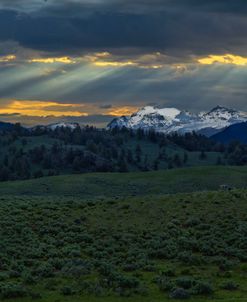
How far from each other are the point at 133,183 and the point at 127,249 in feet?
298

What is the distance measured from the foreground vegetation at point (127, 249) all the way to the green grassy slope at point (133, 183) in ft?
207

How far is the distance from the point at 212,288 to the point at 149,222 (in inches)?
823

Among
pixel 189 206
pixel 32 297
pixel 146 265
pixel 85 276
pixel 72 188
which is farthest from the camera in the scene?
pixel 72 188

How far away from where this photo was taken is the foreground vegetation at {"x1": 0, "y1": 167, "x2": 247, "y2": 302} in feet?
89.1

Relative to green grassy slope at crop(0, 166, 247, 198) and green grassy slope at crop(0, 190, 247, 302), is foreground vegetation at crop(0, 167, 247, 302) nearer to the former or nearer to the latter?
green grassy slope at crop(0, 190, 247, 302)

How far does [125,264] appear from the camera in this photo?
33.6m

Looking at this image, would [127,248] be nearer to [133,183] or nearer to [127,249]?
[127,249]

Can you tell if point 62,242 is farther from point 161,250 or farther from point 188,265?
point 188,265

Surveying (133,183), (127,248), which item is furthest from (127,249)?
(133,183)

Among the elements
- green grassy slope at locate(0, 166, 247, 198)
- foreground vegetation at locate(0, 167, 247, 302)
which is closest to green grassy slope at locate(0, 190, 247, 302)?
foreground vegetation at locate(0, 167, 247, 302)

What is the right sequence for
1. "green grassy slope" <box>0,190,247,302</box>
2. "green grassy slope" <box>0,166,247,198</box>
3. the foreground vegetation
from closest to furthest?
the foreground vegetation
"green grassy slope" <box>0,190,247,302</box>
"green grassy slope" <box>0,166,247,198</box>

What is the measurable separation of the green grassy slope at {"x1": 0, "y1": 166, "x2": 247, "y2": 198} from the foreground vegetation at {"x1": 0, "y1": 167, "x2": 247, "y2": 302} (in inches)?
2481

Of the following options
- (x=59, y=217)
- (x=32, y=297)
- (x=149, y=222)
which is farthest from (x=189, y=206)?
(x=32, y=297)

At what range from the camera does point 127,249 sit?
38688 millimetres
